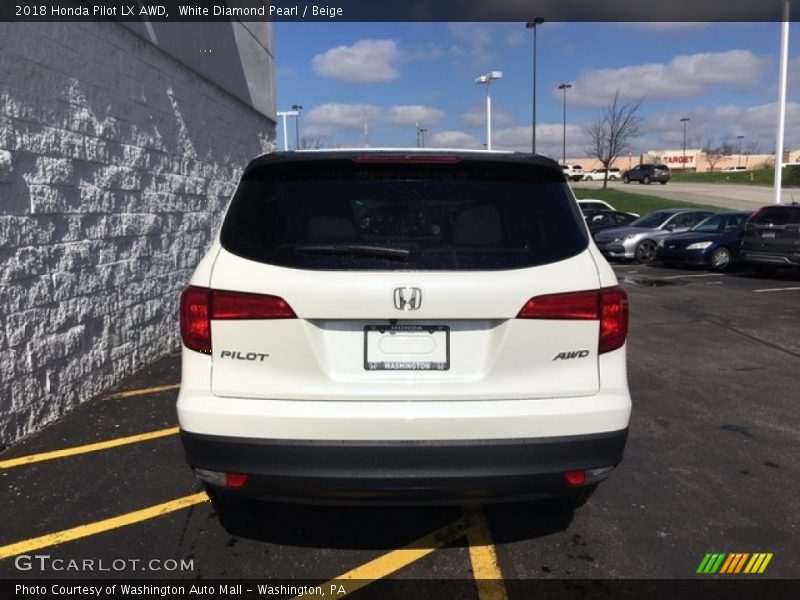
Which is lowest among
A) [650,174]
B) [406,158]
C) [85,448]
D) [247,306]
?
[85,448]

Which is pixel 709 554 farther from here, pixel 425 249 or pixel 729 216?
pixel 729 216

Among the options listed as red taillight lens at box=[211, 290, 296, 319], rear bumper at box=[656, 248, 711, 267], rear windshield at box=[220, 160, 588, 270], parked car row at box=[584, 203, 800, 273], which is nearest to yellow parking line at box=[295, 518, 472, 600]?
red taillight lens at box=[211, 290, 296, 319]

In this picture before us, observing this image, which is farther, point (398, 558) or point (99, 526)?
point (99, 526)

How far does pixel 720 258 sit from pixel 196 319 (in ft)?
49.2

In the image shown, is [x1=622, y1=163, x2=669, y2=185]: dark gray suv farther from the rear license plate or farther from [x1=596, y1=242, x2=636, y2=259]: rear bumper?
the rear license plate

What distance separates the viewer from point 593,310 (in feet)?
8.91

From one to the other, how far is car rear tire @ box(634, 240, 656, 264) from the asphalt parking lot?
13.0 m

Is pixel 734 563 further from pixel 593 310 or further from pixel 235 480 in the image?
pixel 235 480

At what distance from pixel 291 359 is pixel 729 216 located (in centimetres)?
1612

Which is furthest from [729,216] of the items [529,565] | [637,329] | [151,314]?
[529,565]

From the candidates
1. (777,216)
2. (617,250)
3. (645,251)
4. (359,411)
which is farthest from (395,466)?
(645,251)

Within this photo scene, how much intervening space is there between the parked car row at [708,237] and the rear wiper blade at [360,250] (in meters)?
11.0

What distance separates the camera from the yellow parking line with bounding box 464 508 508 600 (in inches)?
112

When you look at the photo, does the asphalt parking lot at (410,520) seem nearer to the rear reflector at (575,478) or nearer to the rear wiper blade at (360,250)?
the rear reflector at (575,478)
